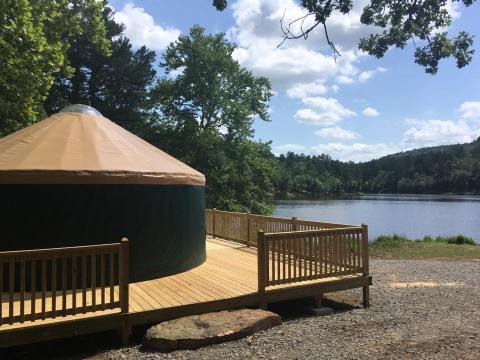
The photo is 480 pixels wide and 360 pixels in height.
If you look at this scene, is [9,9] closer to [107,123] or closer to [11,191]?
[107,123]

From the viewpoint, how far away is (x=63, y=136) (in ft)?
21.7

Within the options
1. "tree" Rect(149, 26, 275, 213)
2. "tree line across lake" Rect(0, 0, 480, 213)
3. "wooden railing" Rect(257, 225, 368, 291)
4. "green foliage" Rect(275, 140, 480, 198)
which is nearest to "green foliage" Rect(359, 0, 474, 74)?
"wooden railing" Rect(257, 225, 368, 291)

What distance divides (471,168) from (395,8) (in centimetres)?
8369

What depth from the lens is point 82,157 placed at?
602 centimetres

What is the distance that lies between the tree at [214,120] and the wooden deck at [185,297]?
43.4 feet

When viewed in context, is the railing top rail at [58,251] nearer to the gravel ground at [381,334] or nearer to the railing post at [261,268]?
the gravel ground at [381,334]

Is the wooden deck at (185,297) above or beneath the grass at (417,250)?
above

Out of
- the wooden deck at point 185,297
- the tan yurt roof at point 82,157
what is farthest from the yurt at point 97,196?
the wooden deck at point 185,297

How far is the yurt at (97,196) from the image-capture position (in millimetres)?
5555

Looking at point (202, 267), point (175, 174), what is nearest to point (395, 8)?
point (175, 174)

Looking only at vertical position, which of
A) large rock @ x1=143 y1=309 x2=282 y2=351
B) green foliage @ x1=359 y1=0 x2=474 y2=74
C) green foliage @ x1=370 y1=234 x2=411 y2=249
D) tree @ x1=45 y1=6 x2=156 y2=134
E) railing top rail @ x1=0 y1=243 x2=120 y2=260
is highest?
tree @ x1=45 y1=6 x2=156 y2=134

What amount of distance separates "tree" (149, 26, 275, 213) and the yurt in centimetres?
1322

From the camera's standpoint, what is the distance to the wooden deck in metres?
4.30

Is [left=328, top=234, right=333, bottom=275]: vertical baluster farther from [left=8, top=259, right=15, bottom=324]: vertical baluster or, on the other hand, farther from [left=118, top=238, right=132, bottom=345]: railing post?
[left=8, top=259, right=15, bottom=324]: vertical baluster
